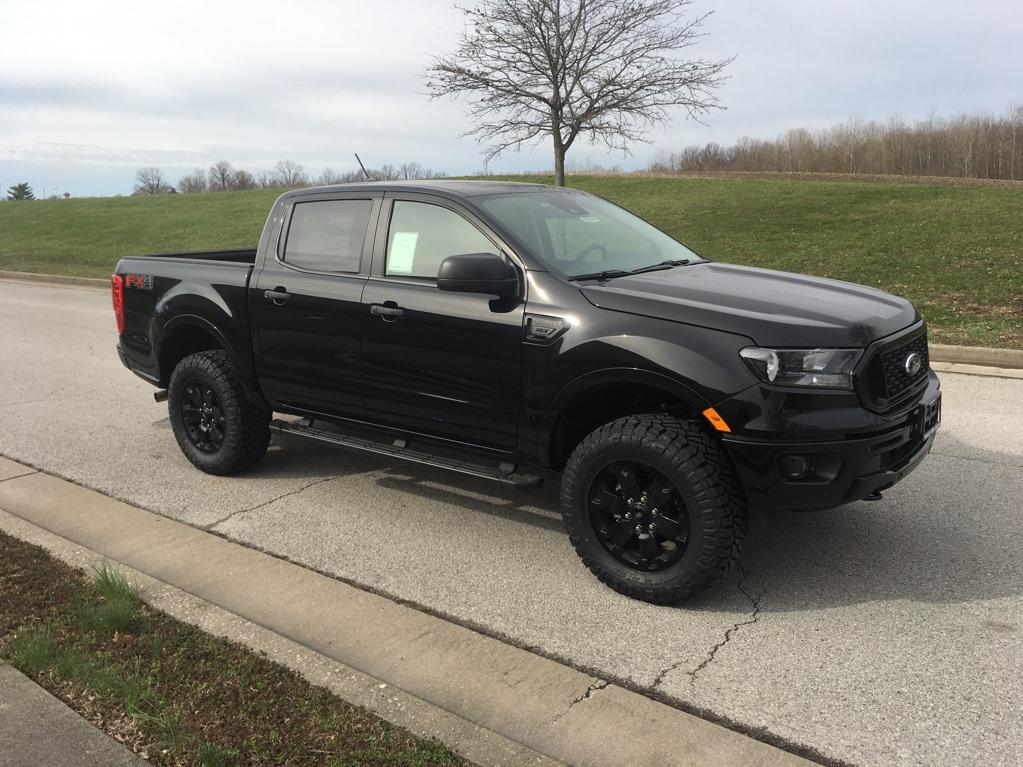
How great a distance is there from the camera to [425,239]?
4.56m

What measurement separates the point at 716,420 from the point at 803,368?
40 cm

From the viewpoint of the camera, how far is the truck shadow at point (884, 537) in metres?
3.80

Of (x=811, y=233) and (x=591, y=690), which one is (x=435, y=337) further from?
(x=811, y=233)

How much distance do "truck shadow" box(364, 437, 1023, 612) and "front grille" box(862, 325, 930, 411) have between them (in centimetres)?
85

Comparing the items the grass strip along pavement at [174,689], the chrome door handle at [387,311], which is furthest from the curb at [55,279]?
the grass strip along pavement at [174,689]

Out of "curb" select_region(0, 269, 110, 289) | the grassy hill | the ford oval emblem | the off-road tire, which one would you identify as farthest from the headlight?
"curb" select_region(0, 269, 110, 289)

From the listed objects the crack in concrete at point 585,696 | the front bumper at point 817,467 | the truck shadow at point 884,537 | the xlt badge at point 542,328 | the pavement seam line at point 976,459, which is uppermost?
the xlt badge at point 542,328

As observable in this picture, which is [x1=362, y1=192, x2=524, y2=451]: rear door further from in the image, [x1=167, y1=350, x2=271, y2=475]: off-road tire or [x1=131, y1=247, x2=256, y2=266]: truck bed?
[x1=131, y1=247, x2=256, y2=266]: truck bed

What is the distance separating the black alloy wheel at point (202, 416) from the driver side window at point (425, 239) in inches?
66.2

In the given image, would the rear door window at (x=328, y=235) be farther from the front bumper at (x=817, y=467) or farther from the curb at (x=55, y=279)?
the curb at (x=55, y=279)

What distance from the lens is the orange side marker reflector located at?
3484 mm

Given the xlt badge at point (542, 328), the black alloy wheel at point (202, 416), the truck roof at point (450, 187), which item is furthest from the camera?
the black alloy wheel at point (202, 416)

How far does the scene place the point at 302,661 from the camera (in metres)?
3.23

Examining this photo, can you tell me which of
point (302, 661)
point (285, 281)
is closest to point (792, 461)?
point (302, 661)
